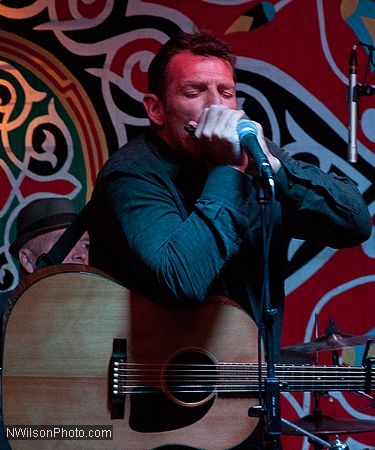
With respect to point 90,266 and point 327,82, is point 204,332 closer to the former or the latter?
point 90,266

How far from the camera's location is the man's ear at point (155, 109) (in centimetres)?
236

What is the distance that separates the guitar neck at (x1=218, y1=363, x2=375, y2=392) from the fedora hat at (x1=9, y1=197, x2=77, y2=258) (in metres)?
2.03

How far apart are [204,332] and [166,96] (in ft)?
2.16

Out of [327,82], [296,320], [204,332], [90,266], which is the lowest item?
[296,320]

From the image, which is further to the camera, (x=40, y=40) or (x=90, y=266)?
(x=40, y=40)

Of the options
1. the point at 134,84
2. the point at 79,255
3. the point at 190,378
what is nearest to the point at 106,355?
the point at 190,378

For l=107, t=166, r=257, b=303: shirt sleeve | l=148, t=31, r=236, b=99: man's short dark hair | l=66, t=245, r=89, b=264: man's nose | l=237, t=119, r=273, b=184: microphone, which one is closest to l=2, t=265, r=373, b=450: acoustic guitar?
l=107, t=166, r=257, b=303: shirt sleeve

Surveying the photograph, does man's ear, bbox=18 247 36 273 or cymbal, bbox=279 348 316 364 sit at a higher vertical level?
man's ear, bbox=18 247 36 273

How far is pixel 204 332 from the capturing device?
2.16 metres

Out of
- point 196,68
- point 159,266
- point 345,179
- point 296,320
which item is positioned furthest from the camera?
point 296,320

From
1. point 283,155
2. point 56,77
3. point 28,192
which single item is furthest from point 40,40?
point 283,155

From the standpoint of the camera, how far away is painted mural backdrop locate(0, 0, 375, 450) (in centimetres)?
407

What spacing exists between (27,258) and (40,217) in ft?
0.67

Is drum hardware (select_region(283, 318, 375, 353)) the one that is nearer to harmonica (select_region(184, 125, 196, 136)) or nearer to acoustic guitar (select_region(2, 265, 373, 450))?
acoustic guitar (select_region(2, 265, 373, 450))
